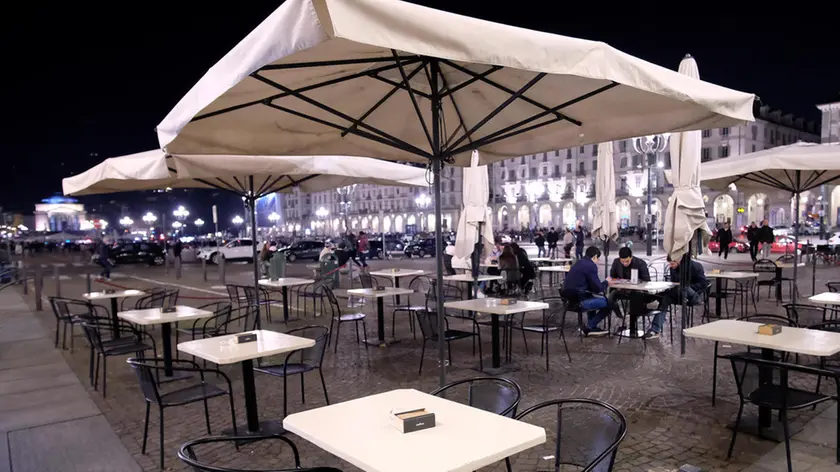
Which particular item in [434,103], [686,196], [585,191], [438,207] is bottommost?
[438,207]

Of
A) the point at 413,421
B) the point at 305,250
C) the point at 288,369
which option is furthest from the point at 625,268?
the point at 305,250

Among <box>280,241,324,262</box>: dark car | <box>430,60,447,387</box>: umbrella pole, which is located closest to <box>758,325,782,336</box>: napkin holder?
<box>430,60,447,387</box>: umbrella pole

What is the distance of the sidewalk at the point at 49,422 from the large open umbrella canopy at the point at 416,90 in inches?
94.8

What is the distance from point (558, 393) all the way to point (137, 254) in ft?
94.4

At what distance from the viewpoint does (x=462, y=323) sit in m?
9.39

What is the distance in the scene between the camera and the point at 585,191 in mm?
71188

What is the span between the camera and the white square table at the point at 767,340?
385cm

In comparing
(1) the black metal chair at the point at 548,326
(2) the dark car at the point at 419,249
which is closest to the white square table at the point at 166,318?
(1) the black metal chair at the point at 548,326

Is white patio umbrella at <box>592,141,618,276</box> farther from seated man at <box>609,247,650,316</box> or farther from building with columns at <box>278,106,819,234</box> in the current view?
building with columns at <box>278,106,819,234</box>

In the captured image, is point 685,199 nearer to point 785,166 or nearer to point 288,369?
point 785,166

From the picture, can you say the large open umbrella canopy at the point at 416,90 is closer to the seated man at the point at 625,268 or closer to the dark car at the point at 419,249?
the seated man at the point at 625,268

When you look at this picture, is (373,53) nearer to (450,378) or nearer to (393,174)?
(450,378)

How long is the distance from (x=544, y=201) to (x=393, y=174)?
229 ft

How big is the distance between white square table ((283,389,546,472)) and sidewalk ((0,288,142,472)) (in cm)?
221
